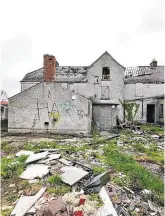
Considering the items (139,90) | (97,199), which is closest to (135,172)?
(97,199)

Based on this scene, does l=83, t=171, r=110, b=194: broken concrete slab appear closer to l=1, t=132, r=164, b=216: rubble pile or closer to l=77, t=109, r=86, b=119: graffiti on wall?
l=1, t=132, r=164, b=216: rubble pile

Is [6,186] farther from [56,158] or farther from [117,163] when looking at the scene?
[117,163]

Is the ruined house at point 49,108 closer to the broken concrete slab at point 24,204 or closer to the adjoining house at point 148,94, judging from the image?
the adjoining house at point 148,94

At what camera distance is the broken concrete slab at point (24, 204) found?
20.9 feet

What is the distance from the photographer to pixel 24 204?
671 centimetres

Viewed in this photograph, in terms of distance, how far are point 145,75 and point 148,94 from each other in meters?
2.61

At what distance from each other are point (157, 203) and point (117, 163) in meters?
3.43

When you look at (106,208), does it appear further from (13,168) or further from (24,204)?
(13,168)

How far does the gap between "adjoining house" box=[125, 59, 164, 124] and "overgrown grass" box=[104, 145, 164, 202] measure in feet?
59.4

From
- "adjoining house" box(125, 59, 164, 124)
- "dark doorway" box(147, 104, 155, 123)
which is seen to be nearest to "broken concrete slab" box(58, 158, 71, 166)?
"adjoining house" box(125, 59, 164, 124)

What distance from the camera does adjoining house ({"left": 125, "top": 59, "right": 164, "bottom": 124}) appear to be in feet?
97.1

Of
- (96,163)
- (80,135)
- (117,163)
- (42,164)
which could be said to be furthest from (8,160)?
(80,135)

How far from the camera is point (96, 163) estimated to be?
1052 cm

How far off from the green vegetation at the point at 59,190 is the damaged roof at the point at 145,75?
23883 millimetres
